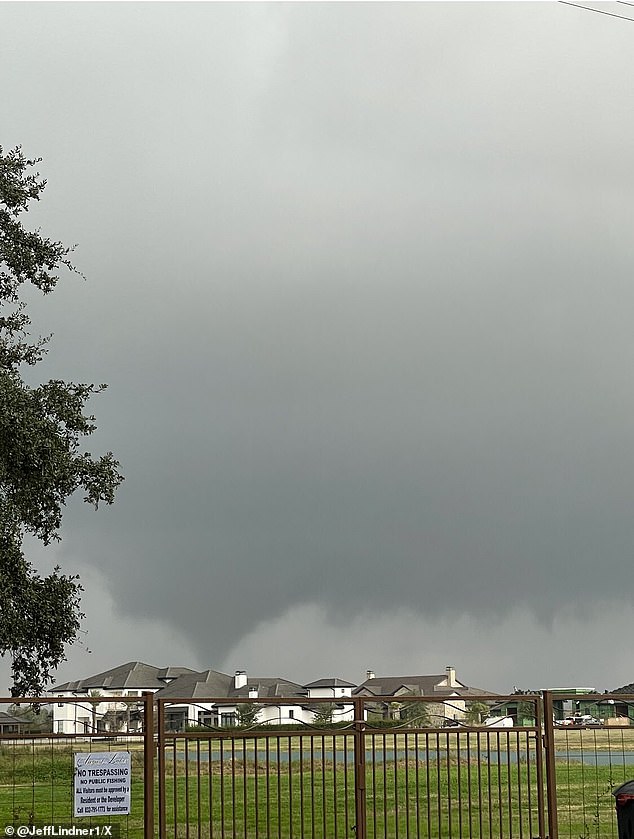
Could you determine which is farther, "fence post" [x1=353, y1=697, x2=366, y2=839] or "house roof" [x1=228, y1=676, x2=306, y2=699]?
"house roof" [x1=228, y1=676, x2=306, y2=699]

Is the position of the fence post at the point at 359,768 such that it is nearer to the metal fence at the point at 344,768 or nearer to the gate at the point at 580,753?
the metal fence at the point at 344,768

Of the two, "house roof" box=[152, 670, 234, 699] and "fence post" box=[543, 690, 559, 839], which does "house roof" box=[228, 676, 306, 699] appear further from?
"fence post" box=[543, 690, 559, 839]

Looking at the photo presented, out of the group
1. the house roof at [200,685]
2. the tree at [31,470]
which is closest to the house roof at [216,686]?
the house roof at [200,685]

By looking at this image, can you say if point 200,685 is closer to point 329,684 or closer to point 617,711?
point 329,684

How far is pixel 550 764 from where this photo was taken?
55.3ft

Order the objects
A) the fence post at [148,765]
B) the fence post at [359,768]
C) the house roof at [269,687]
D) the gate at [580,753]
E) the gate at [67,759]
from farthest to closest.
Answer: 1. the house roof at [269,687]
2. the gate at [580,753]
3. the fence post at [359,768]
4. the fence post at [148,765]
5. the gate at [67,759]

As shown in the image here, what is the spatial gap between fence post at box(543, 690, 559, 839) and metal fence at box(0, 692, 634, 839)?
0.06 feet

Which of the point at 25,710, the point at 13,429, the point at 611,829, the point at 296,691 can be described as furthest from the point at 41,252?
the point at 296,691

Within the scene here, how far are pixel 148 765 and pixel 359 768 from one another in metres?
2.86

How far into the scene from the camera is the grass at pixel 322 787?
15164mm

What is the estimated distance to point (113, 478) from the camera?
23094 mm

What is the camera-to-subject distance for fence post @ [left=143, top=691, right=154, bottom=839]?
1541cm

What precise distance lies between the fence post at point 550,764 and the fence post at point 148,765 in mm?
5586

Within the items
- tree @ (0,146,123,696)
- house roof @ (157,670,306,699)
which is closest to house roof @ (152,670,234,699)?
house roof @ (157,670,306,699)
